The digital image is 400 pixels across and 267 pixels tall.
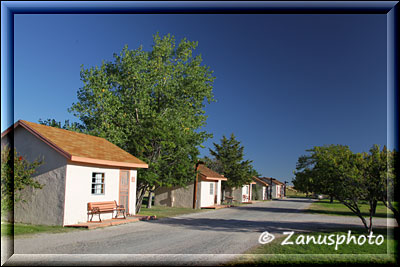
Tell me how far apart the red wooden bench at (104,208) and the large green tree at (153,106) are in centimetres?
457

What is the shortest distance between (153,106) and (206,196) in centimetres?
924

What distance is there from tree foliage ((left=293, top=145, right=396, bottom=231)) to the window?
877 centimetres

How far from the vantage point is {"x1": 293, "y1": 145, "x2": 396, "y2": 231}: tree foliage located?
12547 mm

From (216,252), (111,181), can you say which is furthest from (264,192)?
(216,252)

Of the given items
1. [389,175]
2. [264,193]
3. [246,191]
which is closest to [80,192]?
[389,175]

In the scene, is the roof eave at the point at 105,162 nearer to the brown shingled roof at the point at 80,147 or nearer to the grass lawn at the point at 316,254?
the brown shingled roof at the point at 80,147

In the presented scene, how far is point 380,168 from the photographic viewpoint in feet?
41.1

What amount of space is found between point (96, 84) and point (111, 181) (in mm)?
11843

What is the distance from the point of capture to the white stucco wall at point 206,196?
28.6 m

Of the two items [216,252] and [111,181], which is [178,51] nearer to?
[111,181]

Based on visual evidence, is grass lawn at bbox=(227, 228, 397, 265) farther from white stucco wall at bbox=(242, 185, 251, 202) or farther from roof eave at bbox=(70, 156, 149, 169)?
white stucco wall at bbox=(242, 185, 251, 202)

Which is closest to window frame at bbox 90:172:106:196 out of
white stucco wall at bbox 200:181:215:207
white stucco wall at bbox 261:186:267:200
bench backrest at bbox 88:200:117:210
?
bench backrest at bbox 88:200:117:210
